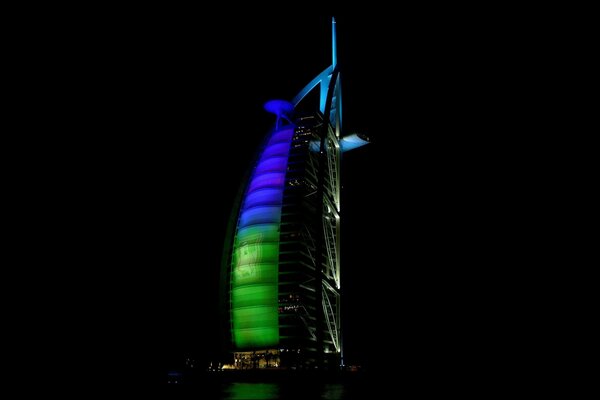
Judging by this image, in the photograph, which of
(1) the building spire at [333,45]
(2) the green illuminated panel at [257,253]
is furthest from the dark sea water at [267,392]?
(1) the building spire at [333,45]

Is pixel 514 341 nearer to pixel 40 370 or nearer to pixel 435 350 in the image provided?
pixel 435 350

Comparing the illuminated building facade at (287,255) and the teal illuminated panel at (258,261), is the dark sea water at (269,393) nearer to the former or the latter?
the illuminated building facade at (287,255)

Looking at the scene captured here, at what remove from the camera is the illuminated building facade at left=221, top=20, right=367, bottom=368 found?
5859 centimetres

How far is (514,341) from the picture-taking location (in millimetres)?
79062

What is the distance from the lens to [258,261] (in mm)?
61812

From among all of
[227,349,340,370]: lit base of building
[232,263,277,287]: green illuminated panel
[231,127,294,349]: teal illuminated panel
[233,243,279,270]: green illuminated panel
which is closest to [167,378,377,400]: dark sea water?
[227,349,340,370]: lit base of building

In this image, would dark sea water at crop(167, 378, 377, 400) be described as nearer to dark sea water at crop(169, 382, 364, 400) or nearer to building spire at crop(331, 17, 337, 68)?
dark sea water at crop(169, 382, 364, 400)

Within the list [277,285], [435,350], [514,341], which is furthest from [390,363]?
[277,285]

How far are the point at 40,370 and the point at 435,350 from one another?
245 feet

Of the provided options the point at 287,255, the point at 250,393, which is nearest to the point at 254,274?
the point at 287,255

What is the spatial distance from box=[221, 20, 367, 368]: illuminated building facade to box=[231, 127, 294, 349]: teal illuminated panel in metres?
0.11

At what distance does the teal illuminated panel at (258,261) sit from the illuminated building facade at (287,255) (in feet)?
0.35

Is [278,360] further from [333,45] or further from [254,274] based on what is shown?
[333,45]

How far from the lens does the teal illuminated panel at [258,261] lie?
60.3 m
